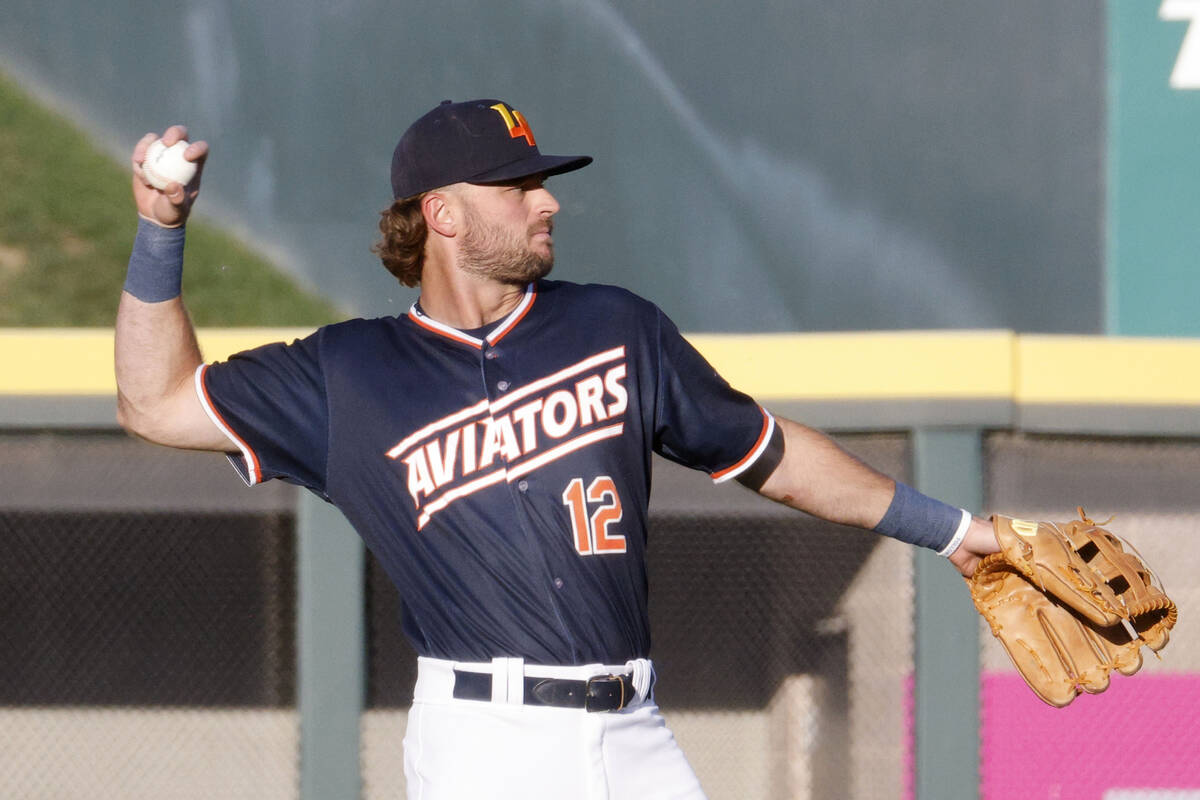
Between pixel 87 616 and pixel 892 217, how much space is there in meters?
3.33

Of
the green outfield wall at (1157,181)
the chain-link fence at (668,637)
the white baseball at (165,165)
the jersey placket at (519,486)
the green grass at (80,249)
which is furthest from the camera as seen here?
the green grass at (80,249)

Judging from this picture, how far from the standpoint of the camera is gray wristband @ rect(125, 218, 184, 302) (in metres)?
1.87

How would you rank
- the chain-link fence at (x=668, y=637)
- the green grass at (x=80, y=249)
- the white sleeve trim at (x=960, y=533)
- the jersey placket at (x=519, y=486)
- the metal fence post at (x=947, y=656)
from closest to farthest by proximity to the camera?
1. the jersey placket at (x=519, y=486)
2. the white sleeve trim at (x=960, y=533)
3. the metal fence post at (x=947, y=656)
4. the chain-link fence at (x=668, y=637)
5. the green grass at (x=80, y=249)

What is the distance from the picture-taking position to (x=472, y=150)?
207 cm

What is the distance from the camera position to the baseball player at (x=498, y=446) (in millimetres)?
1914

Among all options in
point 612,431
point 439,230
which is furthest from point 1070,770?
point 439,230

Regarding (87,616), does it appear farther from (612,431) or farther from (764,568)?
(612,431)

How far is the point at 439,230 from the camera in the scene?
2.11 meters

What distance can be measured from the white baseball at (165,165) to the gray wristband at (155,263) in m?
0.07

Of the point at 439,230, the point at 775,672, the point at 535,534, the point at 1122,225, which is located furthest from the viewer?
the point at 1122,225

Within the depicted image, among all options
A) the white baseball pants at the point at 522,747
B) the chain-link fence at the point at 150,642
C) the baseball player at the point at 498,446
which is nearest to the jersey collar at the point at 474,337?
the baseball player at the point at 498,446

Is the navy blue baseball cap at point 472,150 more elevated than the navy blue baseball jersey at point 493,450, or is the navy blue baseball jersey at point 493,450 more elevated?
the navy blue baseball cap at point 472,150

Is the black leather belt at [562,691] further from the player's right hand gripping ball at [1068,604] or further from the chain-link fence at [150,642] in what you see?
the chain-link fence at [150,642]

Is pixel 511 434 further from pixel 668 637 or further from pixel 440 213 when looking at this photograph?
pixel 668 637
